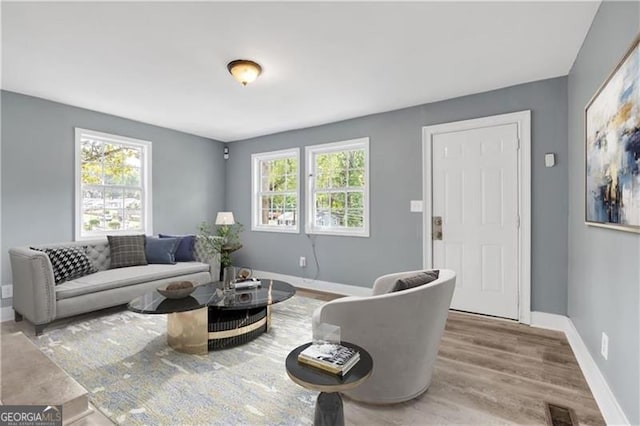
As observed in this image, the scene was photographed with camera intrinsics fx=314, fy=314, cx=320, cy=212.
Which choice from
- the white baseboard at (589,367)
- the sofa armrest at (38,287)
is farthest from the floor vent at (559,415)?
the sofa armrest at (38,287)

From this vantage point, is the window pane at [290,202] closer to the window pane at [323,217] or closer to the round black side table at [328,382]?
the window pane at [323,217]

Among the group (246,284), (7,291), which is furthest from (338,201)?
(7,291)

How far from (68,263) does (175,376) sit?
2.03 m

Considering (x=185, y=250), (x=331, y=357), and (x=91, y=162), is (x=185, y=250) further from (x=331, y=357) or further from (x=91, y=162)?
(x=331, y=357)

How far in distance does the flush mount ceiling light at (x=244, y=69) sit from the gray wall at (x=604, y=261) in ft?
7.89

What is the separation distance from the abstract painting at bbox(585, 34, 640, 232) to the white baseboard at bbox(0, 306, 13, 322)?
5260 millimetres

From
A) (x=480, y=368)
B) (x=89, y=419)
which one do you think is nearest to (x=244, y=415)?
(x=89, y=419)

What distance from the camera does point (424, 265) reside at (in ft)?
12.4

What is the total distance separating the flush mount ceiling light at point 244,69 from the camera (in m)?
2.66

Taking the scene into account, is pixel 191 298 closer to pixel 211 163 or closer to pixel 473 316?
pixel 473 316

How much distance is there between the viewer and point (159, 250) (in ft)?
13.6

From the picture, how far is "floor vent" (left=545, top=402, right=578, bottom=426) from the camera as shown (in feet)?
5.70

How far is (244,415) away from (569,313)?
2.98 meters

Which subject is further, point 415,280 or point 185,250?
point 185,250
